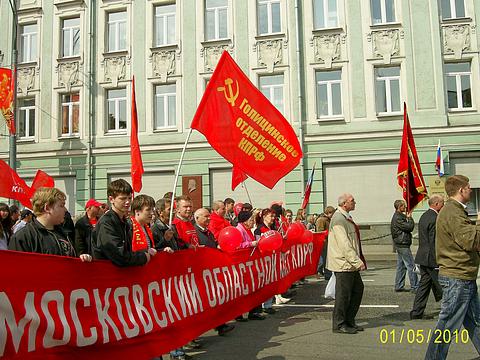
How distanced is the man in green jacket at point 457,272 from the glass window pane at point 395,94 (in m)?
14.1

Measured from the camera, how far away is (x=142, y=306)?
4.45 metres

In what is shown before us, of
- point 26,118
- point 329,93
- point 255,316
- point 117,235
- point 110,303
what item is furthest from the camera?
point 26,118

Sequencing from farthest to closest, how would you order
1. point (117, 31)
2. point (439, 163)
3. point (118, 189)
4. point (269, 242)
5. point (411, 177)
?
point (117, 31) < point (439, 163) < point (411, 177) < point (269, 242) < point (118, 189)

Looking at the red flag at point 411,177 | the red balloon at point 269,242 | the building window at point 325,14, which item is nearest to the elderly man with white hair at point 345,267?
the red balloon at point 269,242

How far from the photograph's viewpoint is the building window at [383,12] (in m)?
18.4

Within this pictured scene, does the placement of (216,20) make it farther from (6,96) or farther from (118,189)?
(118,189)

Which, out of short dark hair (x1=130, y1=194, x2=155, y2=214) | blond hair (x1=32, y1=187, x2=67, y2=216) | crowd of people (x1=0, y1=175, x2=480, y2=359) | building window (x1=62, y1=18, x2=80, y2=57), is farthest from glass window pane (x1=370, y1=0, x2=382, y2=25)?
blond hair (x1=32, y1=187, x2=67, y2=216)

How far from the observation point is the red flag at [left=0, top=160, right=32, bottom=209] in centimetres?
898

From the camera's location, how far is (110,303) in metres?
4.07

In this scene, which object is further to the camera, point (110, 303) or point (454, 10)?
point (454, 10)

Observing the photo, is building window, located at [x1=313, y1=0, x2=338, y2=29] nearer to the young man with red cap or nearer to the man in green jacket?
the young man with red cap

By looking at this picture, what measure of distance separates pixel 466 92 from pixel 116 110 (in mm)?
14357

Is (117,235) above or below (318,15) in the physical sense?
below
